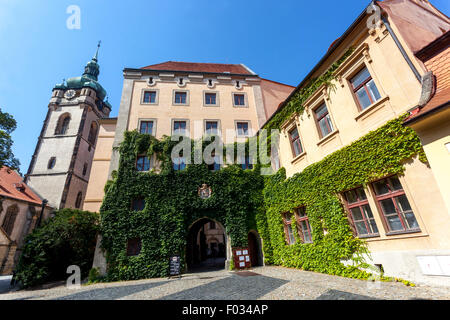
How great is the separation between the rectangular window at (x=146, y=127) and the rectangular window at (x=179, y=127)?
79.3 inches

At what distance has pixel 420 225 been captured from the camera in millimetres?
5777

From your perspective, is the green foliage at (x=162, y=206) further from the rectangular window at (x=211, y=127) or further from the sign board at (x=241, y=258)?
the rectangular window at (x=211, y=127)

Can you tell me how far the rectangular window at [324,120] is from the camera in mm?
9594

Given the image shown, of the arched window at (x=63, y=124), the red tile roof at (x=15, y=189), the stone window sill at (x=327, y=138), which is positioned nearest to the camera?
the stone window sill at (x=327, y=138)

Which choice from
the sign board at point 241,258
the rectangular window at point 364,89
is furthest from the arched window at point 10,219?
the rectangular window at point 364,89

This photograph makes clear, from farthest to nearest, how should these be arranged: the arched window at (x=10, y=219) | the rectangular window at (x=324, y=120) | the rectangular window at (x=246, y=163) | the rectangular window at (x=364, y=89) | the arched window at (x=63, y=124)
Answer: the arched window at (x=63, y=124) → the arched window at (x=10, y=219) → the rectangular window at (x=246, y=163) → the rectangular window at (x=324, y=120) → the rectangular window at (x=364, y=89)

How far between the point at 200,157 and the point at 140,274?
339 inches

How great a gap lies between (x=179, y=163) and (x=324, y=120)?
33.9ft

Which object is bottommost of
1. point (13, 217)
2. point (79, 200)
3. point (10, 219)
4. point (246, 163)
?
point (10, 219)

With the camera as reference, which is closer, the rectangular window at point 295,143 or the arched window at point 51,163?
the rectangular window at point 295,143

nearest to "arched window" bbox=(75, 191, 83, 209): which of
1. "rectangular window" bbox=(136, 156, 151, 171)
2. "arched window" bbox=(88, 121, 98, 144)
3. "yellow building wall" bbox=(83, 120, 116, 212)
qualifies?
"arched window" bbox=(88, 121, 98, 144)

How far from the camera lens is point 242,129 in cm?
1816

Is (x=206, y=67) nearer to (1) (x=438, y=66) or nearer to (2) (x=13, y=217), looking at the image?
(1) (x=438, y=66)

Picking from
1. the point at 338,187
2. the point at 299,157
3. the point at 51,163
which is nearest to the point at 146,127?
the point at 299,157
